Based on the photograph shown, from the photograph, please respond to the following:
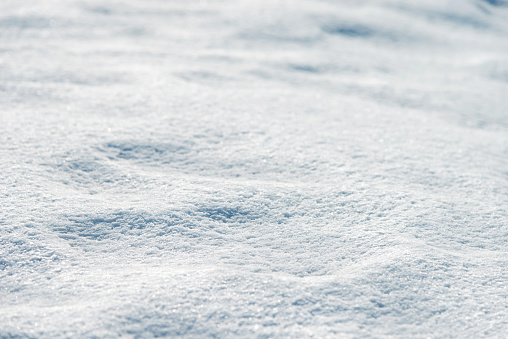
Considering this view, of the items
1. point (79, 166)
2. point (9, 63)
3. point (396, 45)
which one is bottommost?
point (79, 166)

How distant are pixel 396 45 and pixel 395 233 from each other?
A: 1.50 metres

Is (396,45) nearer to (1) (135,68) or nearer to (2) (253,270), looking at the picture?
(1) (135,68)

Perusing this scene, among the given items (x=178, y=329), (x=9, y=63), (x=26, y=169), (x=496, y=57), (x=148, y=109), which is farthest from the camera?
(x=496, y=57)

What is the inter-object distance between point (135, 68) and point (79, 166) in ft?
2.25

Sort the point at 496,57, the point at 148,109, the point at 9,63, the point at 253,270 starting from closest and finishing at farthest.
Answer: the point at 253,270 < the point at 148,109 < the point at 9,63 < the point at 496,57

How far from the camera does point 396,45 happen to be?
2246 mm

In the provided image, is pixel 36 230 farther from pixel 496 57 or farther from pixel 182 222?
pixel 496 57

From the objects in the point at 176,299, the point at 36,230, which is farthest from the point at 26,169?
the point at 176,299

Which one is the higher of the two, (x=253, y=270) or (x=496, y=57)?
(x=496, y=57)

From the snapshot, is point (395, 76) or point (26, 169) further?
point (395, 76)

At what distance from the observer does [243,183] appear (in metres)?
1.17

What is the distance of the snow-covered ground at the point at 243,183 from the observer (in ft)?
2.70

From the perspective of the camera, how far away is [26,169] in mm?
1137

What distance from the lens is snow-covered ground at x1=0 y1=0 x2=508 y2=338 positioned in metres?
0.82
